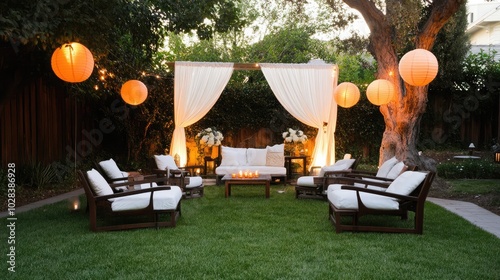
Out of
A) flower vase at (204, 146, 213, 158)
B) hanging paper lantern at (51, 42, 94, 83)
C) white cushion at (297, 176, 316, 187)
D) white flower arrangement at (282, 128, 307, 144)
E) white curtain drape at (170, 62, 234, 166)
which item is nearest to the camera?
hanging paper lantern at (51, 42, 94, 83)

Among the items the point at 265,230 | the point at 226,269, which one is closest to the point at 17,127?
the point at 265,230

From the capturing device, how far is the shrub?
9.23 metres

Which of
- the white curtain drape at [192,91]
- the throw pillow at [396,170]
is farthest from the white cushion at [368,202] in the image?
the white curtain drape at [192,91]

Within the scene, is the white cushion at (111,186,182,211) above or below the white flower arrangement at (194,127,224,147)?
below

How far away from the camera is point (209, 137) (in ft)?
33.3

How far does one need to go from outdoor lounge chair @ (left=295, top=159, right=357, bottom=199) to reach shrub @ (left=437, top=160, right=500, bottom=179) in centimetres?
311

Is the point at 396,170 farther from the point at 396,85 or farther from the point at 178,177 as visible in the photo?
the point at 178,177

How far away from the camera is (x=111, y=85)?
9.45 m

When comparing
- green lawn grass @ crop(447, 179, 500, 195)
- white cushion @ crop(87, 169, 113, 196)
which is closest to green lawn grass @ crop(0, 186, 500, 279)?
white cushion @ crop(87, 169, 113, 196)

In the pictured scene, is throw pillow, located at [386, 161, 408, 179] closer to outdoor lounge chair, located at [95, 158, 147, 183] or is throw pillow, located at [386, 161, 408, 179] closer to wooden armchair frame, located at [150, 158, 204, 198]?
wooden armchair frame, located at [150, 158, 204, 198]

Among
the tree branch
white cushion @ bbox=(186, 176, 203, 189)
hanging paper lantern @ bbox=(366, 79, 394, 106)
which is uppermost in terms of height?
the tree branch

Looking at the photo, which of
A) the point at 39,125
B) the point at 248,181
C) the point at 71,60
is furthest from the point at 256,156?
the point at 71,60

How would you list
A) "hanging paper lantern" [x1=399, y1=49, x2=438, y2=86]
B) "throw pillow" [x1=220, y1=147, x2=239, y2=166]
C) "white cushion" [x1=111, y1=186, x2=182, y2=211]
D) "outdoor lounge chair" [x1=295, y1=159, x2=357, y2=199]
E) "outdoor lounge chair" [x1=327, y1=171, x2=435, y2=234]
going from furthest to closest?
"throw pillow" [x1=220, y1=147, x2=239, y2=166] → "outdoor lounge chair" [x1=295, y1=159, x2=357, y2=199] → "hanging paper lantern" [x1=399, y1=49, x2=438, y2=86] → "white cushion" [x1=111, y1=186, x2=182, y2=211] → "outdoor lounge chair" [x1=327, y1=171, x2=435, y2=234]

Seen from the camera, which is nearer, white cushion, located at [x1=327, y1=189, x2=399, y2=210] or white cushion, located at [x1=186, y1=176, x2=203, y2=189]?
white cushion, located at [x1=327, y1=189, x2=399, y2=210]
